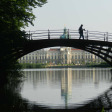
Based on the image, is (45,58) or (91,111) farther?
(45,58)

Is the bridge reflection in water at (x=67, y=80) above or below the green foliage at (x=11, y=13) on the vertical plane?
below

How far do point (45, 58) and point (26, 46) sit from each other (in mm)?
171864

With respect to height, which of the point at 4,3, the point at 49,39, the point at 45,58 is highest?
the point at 4,3

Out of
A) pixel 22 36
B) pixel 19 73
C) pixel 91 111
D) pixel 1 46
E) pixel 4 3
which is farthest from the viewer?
pixel 19 73

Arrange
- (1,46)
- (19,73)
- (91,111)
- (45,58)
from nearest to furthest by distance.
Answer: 1. (91,111)
2. (1,46)
3. (19,73)
4. (45,58)

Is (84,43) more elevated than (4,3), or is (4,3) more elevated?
(4,3)

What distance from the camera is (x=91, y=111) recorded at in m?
12.8

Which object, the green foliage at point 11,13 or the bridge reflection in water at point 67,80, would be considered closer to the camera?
the bridge reflection in water at point 67,80

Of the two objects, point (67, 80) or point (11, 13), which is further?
point (67, 80)

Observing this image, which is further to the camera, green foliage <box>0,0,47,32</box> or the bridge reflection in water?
green foliage <box>0,0,47,32</box>

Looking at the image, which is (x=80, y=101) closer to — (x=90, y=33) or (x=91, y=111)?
(x=91, y=111)

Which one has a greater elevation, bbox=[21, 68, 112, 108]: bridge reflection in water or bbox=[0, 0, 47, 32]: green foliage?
bbox=[0, 0, 47, 32]: green foliage

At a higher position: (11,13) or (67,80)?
(11,13)

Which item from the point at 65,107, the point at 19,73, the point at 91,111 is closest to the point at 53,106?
the point at 65,107
